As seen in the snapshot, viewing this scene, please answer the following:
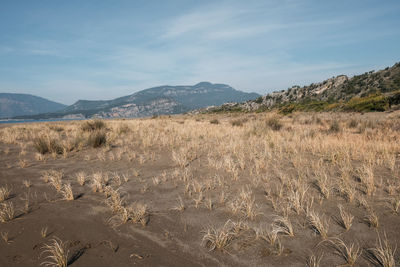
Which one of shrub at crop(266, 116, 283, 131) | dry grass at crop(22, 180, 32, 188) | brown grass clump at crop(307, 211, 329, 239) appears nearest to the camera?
brown grass clump at crop(307, 211, 329, 239)

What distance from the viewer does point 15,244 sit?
9.57 ft

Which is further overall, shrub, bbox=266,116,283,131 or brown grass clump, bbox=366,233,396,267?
shrub, bbox=266,116,283,131

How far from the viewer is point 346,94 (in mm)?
39125

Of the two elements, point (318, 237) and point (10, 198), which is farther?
point (10, 198)

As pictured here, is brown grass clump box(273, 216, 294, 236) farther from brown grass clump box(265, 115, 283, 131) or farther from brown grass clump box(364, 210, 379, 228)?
brown grass clump box(265, 115, 283, 131)

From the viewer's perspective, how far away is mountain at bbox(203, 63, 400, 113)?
23.7m

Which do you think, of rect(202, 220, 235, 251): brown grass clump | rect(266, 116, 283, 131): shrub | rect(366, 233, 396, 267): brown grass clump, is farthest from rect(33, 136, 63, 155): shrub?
rect(266, 116, 283, 131): shrub

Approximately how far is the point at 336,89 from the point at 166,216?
173ft

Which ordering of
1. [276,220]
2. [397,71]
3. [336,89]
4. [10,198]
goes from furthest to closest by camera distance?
[336,89]
[397,71]
[10,198]
[276,220]

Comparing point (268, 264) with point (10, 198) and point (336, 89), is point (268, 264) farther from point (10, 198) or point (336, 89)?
point (336, 89)

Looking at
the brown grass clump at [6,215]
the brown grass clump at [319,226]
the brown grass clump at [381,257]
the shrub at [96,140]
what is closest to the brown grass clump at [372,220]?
the brown grass clump at [381,257]

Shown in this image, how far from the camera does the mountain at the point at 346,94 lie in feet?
77.6

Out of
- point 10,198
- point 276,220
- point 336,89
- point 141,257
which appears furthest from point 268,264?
point 336,89

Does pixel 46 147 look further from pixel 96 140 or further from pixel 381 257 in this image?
pixel 381 257
